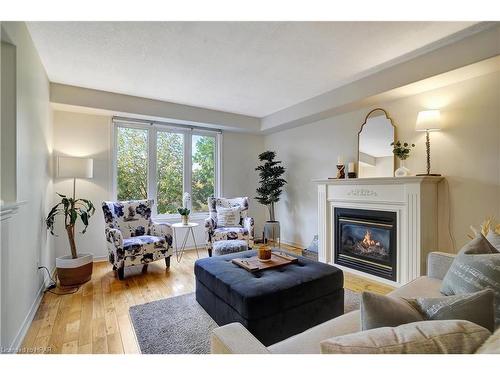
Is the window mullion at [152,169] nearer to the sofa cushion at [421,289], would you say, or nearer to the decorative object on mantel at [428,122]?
the sofa cushion at [421,289]

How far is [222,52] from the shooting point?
2408mm

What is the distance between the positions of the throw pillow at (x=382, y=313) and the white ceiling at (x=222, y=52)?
Answer: 2.06 metres

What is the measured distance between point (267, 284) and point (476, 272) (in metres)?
1.16

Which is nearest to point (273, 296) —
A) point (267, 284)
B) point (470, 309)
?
point (267, 284)

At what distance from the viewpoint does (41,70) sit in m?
2.59

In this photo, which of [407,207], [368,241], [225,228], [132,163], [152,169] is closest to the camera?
[407,207]

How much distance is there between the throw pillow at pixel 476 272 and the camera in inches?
46.5

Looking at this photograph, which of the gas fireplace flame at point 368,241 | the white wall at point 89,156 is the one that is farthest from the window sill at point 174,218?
the gas fireplace flame at point 368,241

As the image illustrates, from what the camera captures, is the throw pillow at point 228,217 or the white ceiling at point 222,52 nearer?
the white ceiling at point 222,52

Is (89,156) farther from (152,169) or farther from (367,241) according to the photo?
(367,241)
